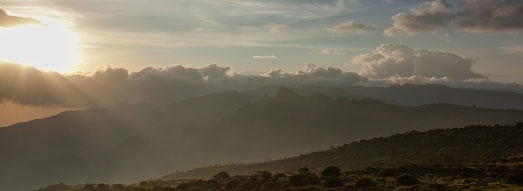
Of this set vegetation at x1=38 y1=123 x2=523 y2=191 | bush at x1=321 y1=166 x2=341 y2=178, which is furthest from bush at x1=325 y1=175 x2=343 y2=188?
bush at x1=321 y1=166 x2=341 y2=178

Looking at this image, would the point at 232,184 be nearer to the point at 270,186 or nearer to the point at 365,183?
the point at 270,186

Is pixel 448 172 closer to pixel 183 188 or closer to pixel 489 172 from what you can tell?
pixel 489 172

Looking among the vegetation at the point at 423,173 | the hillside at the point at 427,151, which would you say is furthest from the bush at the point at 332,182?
the hillside at the point at 427,151

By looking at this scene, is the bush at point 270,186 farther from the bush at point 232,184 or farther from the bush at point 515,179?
the bush at point 515,179

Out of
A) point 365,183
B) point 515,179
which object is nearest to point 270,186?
point 365,183

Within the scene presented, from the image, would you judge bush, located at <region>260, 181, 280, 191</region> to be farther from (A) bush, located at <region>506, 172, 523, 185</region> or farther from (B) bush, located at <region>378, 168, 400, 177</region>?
(A) bush, located at <region>506, 172, 523, 185</region>

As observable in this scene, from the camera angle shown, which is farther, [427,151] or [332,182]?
[427,151]

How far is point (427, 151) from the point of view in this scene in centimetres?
9406

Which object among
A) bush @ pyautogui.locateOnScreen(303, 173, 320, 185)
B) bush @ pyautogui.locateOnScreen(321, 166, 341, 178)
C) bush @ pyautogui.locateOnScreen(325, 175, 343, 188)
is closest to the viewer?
bush @ pyautogui.locateOnScreen(325, 175, 343, 188)

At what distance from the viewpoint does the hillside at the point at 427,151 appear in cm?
8288

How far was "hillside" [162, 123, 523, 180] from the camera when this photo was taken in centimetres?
8288

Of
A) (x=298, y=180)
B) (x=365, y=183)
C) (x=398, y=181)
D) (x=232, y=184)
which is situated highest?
(x=398, y=181)

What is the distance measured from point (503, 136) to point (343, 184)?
2257 inches

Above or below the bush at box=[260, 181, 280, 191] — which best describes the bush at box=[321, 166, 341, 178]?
above
